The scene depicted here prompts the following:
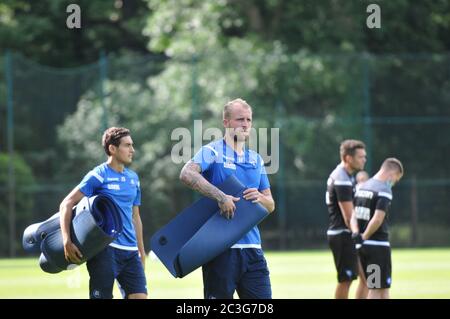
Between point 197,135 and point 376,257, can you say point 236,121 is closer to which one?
point 376,257

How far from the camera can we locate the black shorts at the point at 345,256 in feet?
39.4

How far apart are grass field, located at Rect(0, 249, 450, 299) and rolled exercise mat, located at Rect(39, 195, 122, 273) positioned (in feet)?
16.9

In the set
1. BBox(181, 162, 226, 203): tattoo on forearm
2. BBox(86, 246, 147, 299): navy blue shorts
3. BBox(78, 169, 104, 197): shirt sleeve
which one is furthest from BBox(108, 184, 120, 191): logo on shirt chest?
BBox(181, 162, 226, 203): tattoo on forearm

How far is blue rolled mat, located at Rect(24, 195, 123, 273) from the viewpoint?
28.9ft

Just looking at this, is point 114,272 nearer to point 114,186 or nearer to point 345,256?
point 114,186

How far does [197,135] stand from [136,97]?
2.57m

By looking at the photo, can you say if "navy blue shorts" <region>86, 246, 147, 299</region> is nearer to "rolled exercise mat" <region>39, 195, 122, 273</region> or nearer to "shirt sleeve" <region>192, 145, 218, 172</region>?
"rolled exercise mat" <region>39, 195, 122, 273</region>

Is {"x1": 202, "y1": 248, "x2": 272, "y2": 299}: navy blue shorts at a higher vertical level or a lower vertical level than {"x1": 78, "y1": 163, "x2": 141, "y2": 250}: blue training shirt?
lower

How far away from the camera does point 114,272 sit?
9.32m

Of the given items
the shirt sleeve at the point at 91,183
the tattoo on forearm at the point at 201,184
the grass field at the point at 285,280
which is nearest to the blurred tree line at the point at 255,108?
the grass field at the point at 285,280

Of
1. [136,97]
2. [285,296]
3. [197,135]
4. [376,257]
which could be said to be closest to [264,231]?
[197,135]

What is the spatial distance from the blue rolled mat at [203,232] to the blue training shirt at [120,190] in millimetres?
1492

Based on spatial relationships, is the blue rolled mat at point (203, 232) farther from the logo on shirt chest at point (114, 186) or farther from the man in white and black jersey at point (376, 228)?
the man in white and black jersey at point (376, 228)

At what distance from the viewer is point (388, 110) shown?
93.4 feet
